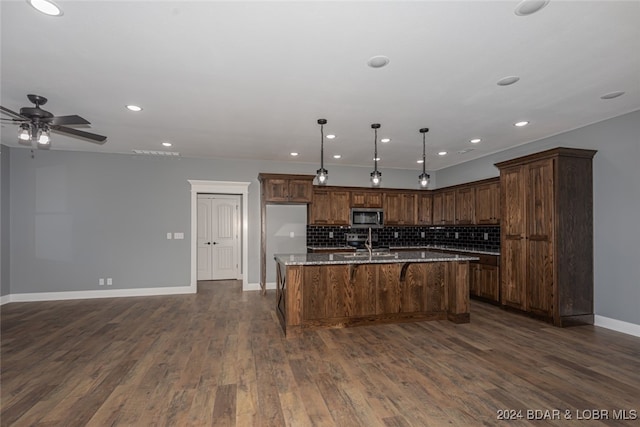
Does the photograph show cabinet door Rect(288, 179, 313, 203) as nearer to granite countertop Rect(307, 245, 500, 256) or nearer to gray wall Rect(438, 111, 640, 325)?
granite countertop Rect(307, 245, 500, 256)

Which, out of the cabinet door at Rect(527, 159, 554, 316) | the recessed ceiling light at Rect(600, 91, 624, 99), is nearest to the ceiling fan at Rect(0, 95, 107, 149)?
the recessed ceiling light at Rect(600, 91, 624, 99)

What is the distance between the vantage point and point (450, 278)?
4.65 meters

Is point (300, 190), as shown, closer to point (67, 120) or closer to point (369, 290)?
point (369, 290)

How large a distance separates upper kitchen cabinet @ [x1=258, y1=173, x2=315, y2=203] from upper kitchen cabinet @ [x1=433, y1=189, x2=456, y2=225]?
3067 mm

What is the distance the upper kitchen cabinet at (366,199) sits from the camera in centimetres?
721

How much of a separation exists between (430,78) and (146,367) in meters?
3.90

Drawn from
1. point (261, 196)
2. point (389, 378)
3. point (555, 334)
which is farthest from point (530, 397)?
point (261, 196)

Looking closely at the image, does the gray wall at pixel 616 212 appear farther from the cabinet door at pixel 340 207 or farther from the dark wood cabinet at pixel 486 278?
the cabinet door at pixel 340 207

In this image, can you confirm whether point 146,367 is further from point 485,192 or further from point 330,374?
point 485,192

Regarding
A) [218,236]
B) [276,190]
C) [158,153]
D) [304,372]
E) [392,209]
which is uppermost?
[158,153]

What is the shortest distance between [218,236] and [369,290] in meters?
4.95

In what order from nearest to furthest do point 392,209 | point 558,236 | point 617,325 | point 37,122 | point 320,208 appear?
point 37,122 < point 617,325 < point 558,236 < point 320,208 < point 392,209

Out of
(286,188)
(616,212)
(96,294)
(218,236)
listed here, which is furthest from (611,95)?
(96,294)

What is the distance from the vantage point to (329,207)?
7.05 meters
